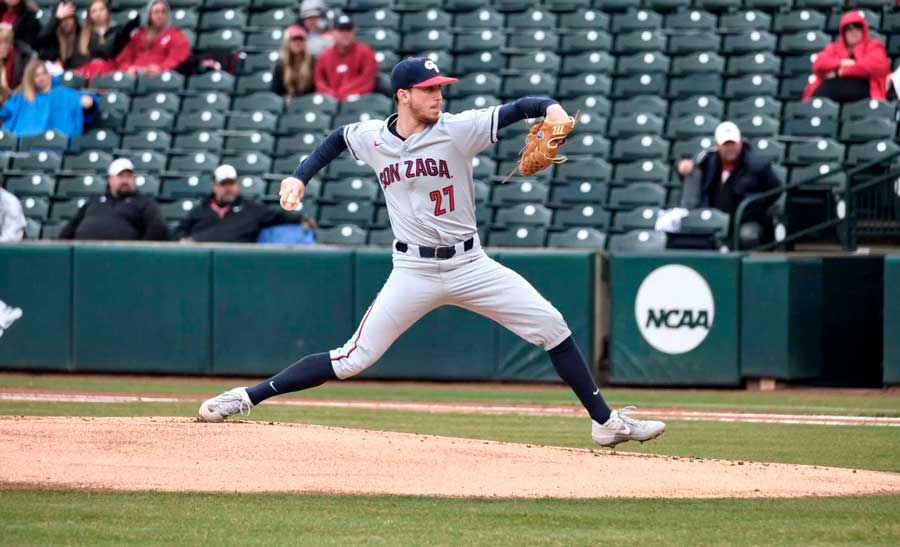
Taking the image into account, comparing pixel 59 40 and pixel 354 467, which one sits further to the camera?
pixel 59 40

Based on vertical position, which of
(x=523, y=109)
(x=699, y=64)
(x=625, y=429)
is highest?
(x=699, y=64)

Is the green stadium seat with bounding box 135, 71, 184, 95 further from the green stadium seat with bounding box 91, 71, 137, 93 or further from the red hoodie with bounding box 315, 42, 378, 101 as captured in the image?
the red hoodie with bounding box 315, 42, 378, 101

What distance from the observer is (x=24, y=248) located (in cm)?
1347

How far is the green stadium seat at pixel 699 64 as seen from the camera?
1512 cm

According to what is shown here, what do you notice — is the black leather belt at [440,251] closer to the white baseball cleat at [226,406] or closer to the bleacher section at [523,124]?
the white baseball cleat at [226,406]

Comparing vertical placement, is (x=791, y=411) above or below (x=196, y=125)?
below

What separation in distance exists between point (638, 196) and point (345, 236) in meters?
2.74

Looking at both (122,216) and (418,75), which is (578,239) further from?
(418,75)

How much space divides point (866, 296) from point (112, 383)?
254 inches

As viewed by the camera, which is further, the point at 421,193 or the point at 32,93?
the point at 32,93

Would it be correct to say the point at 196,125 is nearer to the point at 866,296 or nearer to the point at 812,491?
the point at 866,296

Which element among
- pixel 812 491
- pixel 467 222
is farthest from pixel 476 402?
pixel 812 491

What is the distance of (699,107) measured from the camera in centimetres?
1466

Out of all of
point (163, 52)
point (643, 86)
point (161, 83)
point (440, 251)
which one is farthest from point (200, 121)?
point (440, 251)
